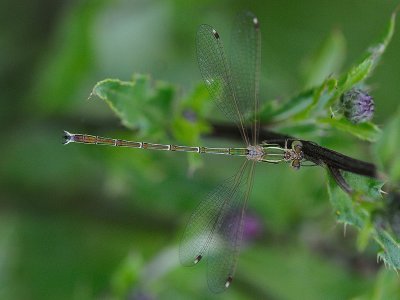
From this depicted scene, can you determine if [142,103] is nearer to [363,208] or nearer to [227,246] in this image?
[227,246]

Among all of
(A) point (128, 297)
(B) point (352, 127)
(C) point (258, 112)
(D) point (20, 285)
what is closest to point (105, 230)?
(D) point (20, 285)

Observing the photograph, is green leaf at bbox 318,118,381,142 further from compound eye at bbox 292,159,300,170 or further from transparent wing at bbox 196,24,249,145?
transparent wing at bbox 196,24,249,145

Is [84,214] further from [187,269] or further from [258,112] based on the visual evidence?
[258,112]

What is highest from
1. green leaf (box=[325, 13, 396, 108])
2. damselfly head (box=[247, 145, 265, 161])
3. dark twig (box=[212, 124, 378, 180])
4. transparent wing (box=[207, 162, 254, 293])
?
green leaf (box=[325, 13, 396, 108])

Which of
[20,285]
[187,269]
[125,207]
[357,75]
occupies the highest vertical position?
[357,75]

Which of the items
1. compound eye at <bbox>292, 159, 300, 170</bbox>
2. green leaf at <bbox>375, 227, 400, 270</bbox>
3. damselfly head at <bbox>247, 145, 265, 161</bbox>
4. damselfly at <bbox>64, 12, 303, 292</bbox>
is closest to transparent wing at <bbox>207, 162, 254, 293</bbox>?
damselfly at <bbox>64, 12, 303, 292</bbox>

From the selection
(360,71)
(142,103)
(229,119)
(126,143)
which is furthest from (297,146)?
(126,143)
